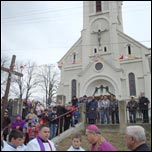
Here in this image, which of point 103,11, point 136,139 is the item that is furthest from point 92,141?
point 103,11

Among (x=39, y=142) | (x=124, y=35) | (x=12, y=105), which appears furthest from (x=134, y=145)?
(x=124, y=35)

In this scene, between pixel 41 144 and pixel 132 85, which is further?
pixel 132 85

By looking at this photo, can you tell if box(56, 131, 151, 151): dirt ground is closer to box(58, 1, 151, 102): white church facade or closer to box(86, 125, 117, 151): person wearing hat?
box(86, 125, 117, 151): person wearing hat

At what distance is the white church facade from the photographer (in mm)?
22297

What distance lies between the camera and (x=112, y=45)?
957 inches

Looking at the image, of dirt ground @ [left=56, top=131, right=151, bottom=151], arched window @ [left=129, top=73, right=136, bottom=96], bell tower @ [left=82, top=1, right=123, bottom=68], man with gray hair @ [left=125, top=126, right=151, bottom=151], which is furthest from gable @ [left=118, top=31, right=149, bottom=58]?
man with gray hair @ [left=125, top=126, right=151, bottom=151]

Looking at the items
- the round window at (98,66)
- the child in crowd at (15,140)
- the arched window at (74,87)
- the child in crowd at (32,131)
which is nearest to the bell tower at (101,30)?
the round window at (98,66)

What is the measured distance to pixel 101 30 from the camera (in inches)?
1004

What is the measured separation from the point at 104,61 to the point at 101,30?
4.27m

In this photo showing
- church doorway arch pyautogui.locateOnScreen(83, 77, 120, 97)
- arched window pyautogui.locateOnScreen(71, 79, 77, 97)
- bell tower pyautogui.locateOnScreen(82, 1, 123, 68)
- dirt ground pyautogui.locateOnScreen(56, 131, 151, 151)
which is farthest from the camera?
arched window pyautogui.locateOnScreen(71, 79, 77, 97)

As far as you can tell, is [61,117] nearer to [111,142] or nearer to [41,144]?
[111,142]

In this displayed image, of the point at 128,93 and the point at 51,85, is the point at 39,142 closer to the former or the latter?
the point at 128,93

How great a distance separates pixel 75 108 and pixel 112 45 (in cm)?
1450

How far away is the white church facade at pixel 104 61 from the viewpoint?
2230cm
